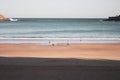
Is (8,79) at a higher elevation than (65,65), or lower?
higher

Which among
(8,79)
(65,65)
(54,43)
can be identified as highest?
(8,79)

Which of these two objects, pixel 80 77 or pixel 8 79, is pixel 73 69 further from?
pixel 8 79

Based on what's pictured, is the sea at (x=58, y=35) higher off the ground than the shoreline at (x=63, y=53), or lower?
lower

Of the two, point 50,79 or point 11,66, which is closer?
point 50,79

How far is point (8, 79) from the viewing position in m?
3.04

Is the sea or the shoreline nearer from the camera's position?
the shoreline

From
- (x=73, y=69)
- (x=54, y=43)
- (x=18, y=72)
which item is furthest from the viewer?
(x=54, y=43)

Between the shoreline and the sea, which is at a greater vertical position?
the shoreline

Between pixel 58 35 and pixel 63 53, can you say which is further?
pixel 58 35

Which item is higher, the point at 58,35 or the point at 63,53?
the point at 63,53

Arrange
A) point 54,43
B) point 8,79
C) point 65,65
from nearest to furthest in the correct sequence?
point 8,79, point 65,65, point 54,43

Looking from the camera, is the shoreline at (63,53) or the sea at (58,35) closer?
the shoreline at (63,53)

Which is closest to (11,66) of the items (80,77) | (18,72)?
(18,72)

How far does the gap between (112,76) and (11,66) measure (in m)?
1.36
